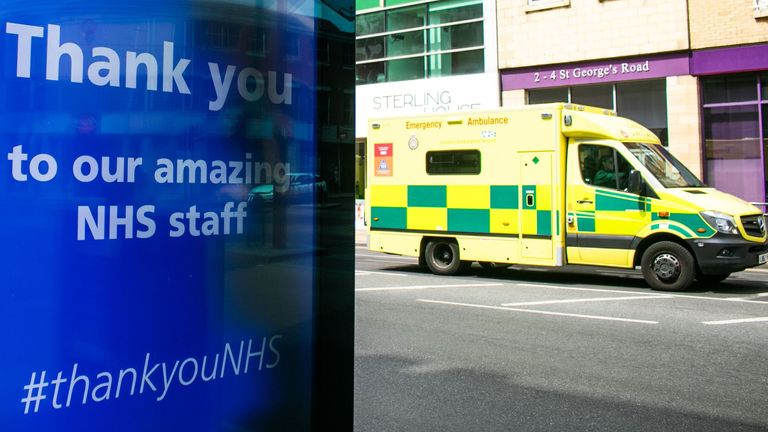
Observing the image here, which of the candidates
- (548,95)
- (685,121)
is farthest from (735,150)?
(548,95)

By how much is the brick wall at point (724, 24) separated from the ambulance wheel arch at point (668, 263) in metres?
8.56

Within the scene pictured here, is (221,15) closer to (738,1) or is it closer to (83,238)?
(83,238)

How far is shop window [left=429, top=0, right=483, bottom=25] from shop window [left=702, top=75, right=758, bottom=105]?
693 centimetres

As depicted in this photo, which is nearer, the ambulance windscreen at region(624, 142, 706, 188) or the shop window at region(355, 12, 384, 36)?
the ambulance windscreen at region(624, 142, 706, 188)

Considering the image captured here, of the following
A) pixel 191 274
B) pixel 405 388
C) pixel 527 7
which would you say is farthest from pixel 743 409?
pixel 527 7

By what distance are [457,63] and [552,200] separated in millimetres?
11272

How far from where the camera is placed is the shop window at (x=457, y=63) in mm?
21812

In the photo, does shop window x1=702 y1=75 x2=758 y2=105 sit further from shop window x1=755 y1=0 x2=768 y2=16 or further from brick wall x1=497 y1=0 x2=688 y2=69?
shop window x1=755 y1=0 x2=768 y2=16

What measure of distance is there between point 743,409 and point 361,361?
2.91 m

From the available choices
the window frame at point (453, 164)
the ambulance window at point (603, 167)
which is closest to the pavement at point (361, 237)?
the window frame at point (453, 164)

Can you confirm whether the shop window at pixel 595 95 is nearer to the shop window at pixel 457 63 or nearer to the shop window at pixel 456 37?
the shop window at pixel 457 63

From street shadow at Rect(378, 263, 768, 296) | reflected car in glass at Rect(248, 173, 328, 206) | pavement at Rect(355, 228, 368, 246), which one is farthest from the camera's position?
pavement at Rect(355, 228, 368, 246)

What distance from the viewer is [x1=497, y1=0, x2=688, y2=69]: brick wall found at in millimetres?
18266

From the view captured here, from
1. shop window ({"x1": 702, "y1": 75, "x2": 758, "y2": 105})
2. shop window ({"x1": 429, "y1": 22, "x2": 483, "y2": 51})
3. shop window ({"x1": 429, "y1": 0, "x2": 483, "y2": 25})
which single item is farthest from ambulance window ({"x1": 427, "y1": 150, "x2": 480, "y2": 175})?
shop window ({"x1": 429, "y1": 0, "x2": 483, "y2": 25})
